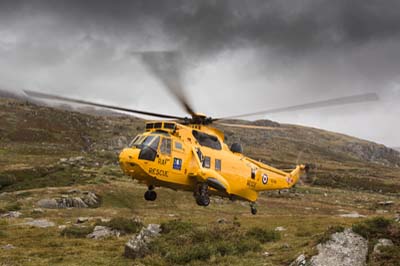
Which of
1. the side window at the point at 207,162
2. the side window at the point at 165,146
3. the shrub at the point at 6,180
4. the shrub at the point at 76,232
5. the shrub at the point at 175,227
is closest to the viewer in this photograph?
the side window at the point at 165,146

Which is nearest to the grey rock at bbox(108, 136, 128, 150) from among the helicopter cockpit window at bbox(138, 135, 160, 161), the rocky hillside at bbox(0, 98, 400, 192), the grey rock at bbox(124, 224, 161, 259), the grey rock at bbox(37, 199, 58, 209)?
the rocky hillside at bbox(0, 98, 400, 192)

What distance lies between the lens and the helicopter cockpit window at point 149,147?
16.3 metres

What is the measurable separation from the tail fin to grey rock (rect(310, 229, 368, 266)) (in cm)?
762

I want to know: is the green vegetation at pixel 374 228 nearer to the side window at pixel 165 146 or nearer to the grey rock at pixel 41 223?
the side window at pixel 165 146

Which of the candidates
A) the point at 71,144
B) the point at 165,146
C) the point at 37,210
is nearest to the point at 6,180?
the point at 37,210

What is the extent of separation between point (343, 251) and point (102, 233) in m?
17.6

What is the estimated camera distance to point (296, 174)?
2445 cm

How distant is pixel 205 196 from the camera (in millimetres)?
17750

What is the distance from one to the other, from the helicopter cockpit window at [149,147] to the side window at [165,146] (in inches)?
9.7

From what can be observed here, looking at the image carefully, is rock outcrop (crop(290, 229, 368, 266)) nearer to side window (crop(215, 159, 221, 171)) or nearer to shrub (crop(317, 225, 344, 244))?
shrub (crop(317, 225, 344, 244))

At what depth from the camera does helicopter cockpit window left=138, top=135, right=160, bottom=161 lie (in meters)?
16.3

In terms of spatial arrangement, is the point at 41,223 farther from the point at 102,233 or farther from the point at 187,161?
the point at 187,161

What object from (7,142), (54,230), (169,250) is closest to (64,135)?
(7,142)

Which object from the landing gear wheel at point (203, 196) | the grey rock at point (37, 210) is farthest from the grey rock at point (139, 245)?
the grey rock at point (37, 210)
